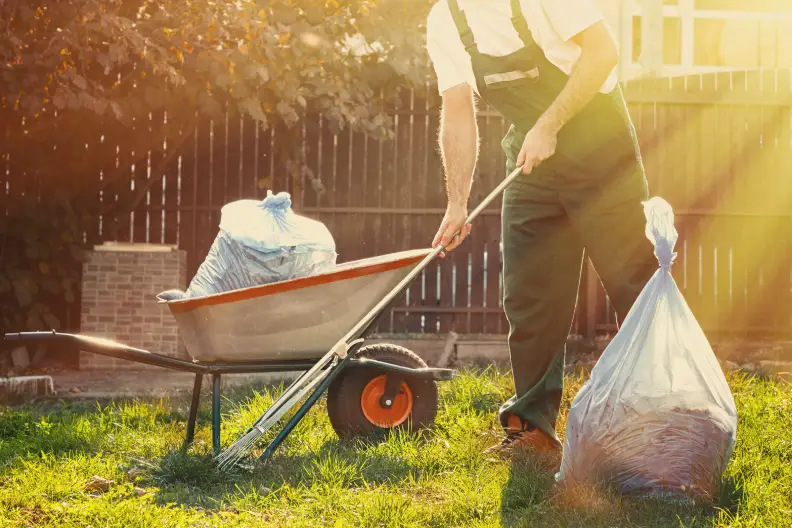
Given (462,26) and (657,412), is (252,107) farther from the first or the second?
(657,412)

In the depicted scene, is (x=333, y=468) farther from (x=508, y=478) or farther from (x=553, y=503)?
(x=553, y=503)

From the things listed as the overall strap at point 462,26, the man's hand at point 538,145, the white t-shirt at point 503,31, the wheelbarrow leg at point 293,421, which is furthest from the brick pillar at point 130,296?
the man's hand at point 538,145

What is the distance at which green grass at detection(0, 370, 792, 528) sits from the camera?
9.56 feet

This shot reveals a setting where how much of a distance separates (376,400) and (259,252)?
797 millimetres

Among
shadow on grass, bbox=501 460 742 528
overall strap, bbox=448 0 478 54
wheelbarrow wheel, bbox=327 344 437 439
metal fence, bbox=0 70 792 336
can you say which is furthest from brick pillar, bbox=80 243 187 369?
shadow on grass, bbox=501 460 742 528

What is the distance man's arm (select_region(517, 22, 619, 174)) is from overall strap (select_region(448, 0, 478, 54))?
0.39 meters

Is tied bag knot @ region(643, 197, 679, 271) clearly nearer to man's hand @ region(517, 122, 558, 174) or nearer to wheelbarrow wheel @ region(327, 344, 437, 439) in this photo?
man's hand @ region(517, 122, 558, 174)

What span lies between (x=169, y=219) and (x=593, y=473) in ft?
18.6

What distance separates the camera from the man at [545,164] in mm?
3305

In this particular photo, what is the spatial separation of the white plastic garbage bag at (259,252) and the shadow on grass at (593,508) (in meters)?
1.36

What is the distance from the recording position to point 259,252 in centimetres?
396

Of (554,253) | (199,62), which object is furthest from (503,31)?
(199,62)

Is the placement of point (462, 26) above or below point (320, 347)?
above

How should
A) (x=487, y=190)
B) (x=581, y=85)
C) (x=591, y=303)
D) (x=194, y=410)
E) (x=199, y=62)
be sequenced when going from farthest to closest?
(x=487, y=190)
(x=591, y=303)
(x=199, y=62)
(x=194, y=410)
(x=581, y=85)
